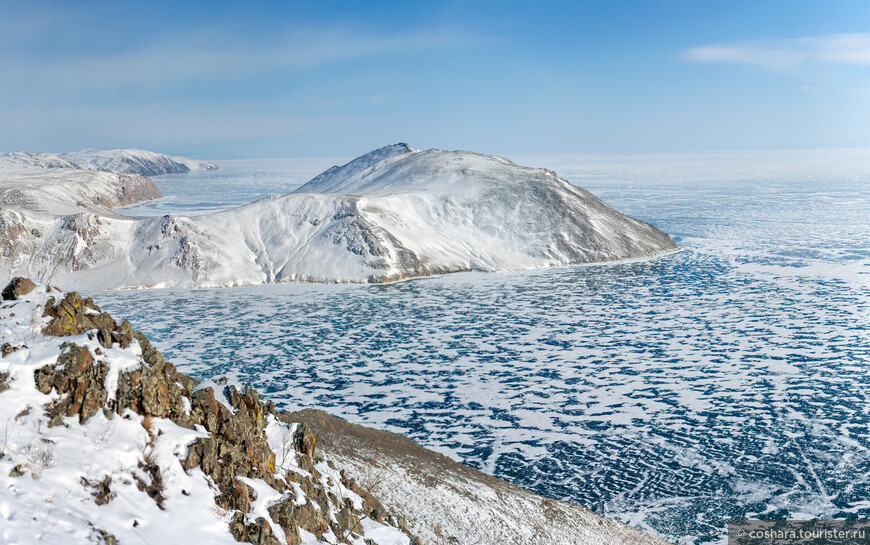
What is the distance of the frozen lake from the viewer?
23266 mm

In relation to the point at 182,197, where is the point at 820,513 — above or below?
below

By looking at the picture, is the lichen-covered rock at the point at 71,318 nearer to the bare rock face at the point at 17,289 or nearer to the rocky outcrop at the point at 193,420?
the rocky outcrop at the point at 193,420

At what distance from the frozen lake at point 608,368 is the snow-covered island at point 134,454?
10375mm

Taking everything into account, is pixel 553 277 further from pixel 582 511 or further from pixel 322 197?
pixel 582 511

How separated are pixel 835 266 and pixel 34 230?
79.3 metres

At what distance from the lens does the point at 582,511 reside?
806 inches

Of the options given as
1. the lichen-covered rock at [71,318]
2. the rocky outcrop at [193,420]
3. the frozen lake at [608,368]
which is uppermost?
the lichen-covered rock at [71,318]

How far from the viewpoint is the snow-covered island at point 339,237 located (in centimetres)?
6438

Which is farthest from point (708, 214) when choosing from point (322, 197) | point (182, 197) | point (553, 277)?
point (182, 197)

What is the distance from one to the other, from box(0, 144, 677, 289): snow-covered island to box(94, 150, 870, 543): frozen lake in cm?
437

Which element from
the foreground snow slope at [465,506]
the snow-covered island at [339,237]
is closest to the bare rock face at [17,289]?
the foreground snow slope at [465,506]

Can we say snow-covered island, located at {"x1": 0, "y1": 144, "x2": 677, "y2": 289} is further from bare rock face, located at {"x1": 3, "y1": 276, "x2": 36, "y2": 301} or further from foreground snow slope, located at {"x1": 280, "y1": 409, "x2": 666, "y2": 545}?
bare rock face, located at {"x1": 3, "y1": 276, "x2": 36, "y2": 301}

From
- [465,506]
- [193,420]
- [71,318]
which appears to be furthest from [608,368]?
[71,318]

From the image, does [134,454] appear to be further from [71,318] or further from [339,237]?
[339,237]
